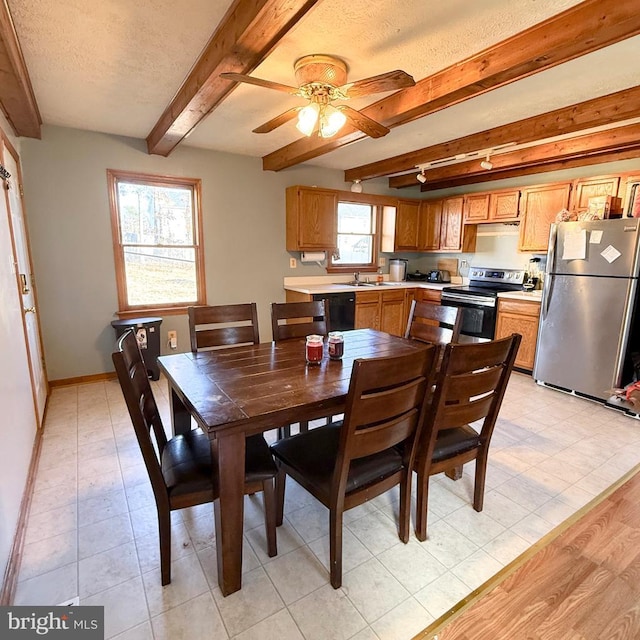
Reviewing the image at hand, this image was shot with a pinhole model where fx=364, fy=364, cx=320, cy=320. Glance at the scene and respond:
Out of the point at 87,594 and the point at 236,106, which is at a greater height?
the point at 236,106

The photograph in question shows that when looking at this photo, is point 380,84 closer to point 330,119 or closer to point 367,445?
point 330,119

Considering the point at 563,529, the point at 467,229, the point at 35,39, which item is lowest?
the point at 563,529

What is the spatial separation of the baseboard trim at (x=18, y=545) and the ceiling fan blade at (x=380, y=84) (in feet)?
8.47

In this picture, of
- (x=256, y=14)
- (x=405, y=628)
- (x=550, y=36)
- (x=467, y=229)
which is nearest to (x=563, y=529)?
(x=405, y=628)

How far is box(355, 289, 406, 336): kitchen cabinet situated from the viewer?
464cm

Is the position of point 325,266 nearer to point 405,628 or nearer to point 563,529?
point 563,529

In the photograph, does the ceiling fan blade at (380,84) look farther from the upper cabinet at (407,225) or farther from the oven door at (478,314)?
the upper cabinet at (407,225)

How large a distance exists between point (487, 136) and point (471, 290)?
1807mm

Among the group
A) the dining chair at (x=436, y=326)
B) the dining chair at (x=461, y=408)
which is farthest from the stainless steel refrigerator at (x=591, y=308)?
the dining chair at (x=461, y=408)

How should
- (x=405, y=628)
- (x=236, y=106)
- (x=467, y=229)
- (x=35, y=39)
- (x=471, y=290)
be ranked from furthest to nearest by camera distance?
(x=467, y=229) → (x=471, y=290) → (x=236, y=106) → (x=35, y=39) → (x=405, y=628)

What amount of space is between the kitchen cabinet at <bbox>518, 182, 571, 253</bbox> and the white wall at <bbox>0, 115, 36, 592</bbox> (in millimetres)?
4737

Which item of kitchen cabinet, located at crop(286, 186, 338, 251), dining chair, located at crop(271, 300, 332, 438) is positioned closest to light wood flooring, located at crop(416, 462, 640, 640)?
dining chair, located at crop(271, 300, 332, 438)

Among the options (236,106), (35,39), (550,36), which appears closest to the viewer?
(550,36)

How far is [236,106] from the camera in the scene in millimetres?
2711
